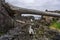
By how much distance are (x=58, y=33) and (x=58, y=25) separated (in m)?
0.26

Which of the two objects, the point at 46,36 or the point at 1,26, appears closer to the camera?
the point at 1,26

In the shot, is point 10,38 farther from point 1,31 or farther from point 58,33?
point 58,33

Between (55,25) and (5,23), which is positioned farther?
(55,25)

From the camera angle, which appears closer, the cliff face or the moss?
the cliff face

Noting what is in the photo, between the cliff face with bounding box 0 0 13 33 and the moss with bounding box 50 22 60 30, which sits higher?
the cliff face with bounding box 0 0 13 33

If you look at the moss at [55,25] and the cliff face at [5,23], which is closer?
the cliff face at [5,23]

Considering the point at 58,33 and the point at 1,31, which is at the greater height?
the point at 1,31

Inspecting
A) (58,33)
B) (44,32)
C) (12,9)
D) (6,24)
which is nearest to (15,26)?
(6,24)

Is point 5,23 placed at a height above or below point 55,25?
above

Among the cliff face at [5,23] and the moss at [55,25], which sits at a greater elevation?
the cliff face at [5,23]

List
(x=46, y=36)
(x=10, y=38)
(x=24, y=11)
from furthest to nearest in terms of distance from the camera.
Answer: (x=46, y=36) < (x=10, y=38) < (x=24, y=11)

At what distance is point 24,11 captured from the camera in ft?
8.64

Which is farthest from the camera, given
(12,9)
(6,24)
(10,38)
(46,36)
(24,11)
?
(46,36)

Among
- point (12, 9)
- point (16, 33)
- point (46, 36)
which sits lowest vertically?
point (46, 36)
